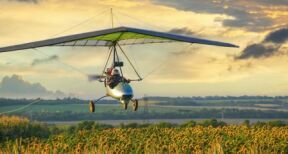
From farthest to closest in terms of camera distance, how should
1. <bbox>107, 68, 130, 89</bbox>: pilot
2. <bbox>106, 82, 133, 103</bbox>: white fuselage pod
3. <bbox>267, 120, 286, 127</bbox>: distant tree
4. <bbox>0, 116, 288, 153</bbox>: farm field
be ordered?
<bbox>267, 120, 286, 127</bbox>: distant tree → <bbox>0, 116, 288, 153</bbox>: farm field → <bbox>107, 68, 130, 89</bbox>: pilot → <bbox>106, 82, 133, 103</bbox>: white fuselage pod

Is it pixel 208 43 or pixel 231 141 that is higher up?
pixel 208 43

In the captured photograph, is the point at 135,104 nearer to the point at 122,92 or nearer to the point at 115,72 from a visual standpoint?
the point at 122,92

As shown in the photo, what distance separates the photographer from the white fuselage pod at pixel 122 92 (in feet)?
69.3

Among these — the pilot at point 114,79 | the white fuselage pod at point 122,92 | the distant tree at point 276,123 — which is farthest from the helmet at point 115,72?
the distant tree at point 276,123

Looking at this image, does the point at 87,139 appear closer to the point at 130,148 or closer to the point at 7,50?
the point at 130,148

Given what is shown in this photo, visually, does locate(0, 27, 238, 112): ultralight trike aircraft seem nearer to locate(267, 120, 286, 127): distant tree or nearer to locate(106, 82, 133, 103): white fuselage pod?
locate(106, 82, 133, 103): white fuselage pod

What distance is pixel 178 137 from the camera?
3431 centimetres

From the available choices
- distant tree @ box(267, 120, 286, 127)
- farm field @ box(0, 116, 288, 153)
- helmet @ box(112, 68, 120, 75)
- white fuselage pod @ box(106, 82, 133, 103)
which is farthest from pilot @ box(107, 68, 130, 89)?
distant tree @ box(267, 120, 286, 127)

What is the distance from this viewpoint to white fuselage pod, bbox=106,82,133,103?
2112cm

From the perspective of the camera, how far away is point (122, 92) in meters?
21.2

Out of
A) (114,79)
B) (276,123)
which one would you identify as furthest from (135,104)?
(276,123)

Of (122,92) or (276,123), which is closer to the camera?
(122,92)

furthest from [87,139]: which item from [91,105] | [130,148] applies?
[91,105]

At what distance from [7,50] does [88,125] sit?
23.2 m
